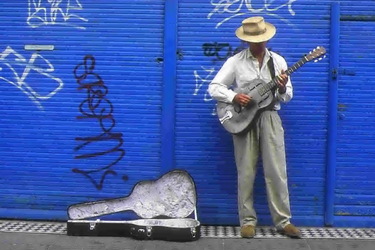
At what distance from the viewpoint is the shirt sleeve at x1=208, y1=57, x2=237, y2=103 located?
18.5 feet

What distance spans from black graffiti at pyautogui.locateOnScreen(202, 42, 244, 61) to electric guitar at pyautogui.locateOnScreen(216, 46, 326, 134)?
1.54 feet

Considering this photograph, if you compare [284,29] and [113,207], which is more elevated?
[284,29]

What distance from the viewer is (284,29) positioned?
597 centimetres

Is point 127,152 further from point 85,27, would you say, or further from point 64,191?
point 85,27

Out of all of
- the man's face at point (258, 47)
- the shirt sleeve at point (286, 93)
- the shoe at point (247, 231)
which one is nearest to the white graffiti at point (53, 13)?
the man's face at point (258, 47)

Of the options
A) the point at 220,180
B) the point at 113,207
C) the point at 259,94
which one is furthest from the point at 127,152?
the point at 259,94

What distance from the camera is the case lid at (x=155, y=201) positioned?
5.88 metres

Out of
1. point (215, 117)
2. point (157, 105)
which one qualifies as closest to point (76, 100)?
point (157, 105)

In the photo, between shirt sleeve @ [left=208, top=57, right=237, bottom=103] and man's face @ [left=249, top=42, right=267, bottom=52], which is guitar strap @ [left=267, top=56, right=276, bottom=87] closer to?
man's face @ [left=249, top=42, right=267, bottom=52]

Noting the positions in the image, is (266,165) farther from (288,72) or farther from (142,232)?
(142,232)

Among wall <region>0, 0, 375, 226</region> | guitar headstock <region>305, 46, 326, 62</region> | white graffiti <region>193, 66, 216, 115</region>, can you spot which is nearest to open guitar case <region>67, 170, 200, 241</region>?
wall <region>0, 0, 375, 226</region>

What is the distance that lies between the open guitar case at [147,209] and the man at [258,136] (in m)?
0.48

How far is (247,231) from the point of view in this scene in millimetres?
5699

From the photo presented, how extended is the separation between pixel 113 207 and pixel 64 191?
0.54 m
